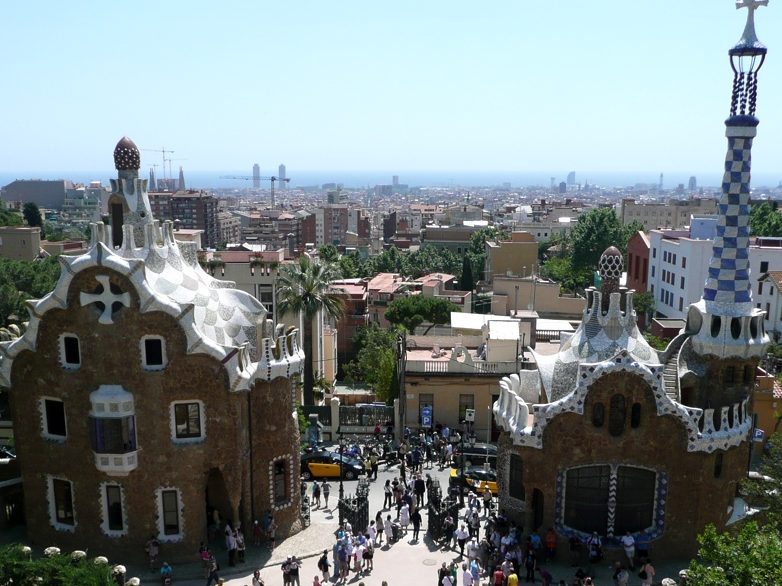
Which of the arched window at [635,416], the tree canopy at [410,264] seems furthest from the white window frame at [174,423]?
the tree canopy at [410,264]

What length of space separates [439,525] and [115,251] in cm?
1542

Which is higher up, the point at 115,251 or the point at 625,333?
the point at 115,251

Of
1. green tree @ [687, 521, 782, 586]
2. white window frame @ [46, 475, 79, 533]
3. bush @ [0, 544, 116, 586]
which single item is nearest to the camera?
green tree @ [687, 521, 782, 586]

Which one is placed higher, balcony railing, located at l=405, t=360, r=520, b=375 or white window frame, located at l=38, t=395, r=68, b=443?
white window frame, located at l=38, t=395, r=68, b=443

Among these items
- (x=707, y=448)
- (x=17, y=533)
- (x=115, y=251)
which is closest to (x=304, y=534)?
(x=17, y=533)

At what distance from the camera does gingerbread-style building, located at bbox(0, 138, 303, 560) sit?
25.0m

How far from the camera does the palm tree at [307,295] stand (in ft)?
135

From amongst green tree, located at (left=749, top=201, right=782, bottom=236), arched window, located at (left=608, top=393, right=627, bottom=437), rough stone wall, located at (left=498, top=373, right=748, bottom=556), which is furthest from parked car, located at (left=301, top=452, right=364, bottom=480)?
green tree, located at (left=749, top=201, right=782, bottom=236)

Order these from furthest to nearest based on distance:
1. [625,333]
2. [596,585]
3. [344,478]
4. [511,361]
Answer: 1. [511,361]
2. [344,478]
3. [625,333]
4. [596,585]

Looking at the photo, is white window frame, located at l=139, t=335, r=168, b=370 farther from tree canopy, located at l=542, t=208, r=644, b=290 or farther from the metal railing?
tree canopy, located at l=542, t=208, r=644, b=290

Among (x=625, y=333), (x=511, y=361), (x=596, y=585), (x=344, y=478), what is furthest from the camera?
(x=511, y=361)

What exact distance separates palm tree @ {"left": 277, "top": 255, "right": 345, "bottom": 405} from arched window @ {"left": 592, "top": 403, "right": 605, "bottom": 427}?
19.4m

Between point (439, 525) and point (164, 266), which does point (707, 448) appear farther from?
point (164, 266)

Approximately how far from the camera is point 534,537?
84.2 ft
